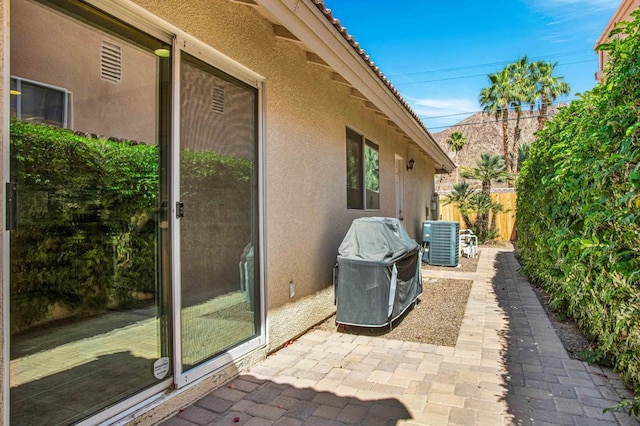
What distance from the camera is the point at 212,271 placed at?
3.62 metres

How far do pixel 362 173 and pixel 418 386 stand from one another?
4.75 meters

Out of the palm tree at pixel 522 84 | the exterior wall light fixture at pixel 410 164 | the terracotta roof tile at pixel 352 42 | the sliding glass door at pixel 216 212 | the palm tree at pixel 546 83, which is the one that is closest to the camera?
the sliding glass door at pixel 216 212

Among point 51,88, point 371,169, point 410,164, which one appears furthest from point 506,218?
point 51,88

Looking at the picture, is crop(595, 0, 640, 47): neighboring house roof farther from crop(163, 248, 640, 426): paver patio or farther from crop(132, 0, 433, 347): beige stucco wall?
crop(163, 248, 640, 426): paver patio

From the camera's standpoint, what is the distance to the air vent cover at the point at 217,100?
3688 millimetres

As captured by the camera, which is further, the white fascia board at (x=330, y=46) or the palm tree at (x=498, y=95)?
the palm tree at (x=498, y=95)

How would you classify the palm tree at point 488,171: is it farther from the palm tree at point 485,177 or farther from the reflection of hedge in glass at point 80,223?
the reflection of hedge in glass at point 80,223

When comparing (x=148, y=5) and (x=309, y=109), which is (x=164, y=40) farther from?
(x=309, y=109)

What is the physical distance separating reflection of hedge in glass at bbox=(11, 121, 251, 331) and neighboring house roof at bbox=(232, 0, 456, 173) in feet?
5.56

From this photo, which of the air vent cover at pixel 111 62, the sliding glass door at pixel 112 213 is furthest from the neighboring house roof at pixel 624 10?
the air vent cover at pixel 111 62

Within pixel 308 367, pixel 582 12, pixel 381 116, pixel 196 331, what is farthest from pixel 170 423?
pixel 582 12

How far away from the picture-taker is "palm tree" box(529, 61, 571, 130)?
3105 cm

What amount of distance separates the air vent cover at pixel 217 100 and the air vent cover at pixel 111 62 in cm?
95

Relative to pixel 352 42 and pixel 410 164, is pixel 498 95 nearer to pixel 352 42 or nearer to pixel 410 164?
pixel 410 164
